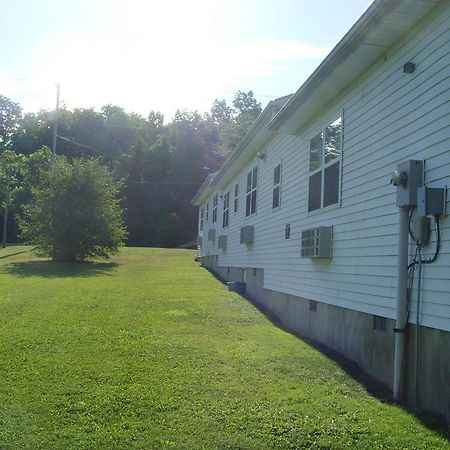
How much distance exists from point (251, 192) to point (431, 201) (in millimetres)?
9712

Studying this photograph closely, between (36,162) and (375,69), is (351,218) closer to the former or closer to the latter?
(375,69)

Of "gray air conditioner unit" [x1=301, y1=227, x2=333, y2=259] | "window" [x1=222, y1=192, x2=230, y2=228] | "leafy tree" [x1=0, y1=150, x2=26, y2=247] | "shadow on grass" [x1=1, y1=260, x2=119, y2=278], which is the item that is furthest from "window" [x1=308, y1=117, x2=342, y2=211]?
"leafy tree" [x1=0, y1=150, x2=26, y2=247]

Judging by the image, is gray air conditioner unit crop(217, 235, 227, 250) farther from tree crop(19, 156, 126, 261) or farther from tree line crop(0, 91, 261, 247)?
tree line crop(0, 91, 261, 247)

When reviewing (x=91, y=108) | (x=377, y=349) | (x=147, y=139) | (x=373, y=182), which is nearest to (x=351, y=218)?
(x=373, y=182)

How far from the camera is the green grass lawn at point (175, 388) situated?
13.8 feet

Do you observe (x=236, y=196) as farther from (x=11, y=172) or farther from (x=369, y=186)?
(x=11, y=172)

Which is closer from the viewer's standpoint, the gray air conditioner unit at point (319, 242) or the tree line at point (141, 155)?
the gray air conditioner unit at point (319, 242)

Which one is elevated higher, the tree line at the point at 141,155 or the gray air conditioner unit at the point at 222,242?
the tree line at the point at 141,155

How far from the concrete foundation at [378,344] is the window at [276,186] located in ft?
6.88

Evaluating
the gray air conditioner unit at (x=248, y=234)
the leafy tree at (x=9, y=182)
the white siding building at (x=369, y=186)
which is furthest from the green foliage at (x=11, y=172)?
the white siding building at (x=369, y=186)

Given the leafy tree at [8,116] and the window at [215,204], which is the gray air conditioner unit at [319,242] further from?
the leafy tree at [8,116]

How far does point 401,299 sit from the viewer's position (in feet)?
17.6

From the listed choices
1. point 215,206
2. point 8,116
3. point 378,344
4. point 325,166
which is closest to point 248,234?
point 325,166

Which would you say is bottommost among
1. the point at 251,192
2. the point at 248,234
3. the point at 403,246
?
the point at 403,246
